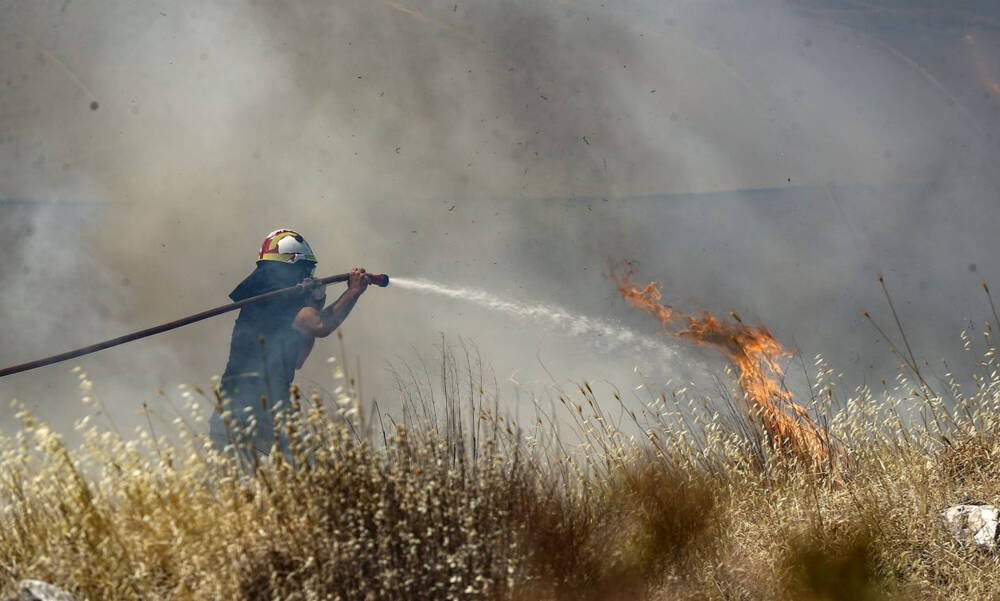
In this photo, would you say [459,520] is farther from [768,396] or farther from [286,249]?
[286,249]

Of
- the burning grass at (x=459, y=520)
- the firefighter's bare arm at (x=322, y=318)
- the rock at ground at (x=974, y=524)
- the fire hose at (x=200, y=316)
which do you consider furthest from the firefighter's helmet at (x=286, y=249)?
the rock at ground at (x=974, y=524)

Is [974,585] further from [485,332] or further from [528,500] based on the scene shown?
[485,332]

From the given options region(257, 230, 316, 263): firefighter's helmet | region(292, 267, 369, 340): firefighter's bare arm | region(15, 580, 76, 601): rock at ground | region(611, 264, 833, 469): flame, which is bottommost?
region(15, 580, 76, 601): rock at ground

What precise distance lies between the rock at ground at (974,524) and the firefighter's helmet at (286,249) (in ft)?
13.1

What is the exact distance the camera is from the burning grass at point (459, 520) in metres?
3.19

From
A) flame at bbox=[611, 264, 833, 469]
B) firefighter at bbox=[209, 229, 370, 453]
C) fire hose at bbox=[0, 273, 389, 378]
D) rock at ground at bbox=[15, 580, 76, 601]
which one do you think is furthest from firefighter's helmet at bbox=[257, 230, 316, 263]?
rock at ground at bbox=[15, 580, 76, 601]

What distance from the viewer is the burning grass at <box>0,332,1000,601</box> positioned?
126 inches

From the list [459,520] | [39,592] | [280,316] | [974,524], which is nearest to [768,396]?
[974,524]

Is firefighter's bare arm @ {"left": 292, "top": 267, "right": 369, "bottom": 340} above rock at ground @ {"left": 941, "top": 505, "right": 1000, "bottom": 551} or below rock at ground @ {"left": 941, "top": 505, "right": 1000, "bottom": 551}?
above

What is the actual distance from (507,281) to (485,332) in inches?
29.7

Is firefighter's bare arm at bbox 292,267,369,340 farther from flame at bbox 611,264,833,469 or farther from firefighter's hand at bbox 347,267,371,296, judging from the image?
flame at bbox 611,264,833,469

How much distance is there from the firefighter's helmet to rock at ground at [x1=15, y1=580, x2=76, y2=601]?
132 inches

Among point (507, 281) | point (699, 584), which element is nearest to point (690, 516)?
point (699, 584)

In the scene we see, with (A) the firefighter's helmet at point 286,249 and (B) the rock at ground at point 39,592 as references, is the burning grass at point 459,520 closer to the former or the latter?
(B) the rock at ground at point 39,592
